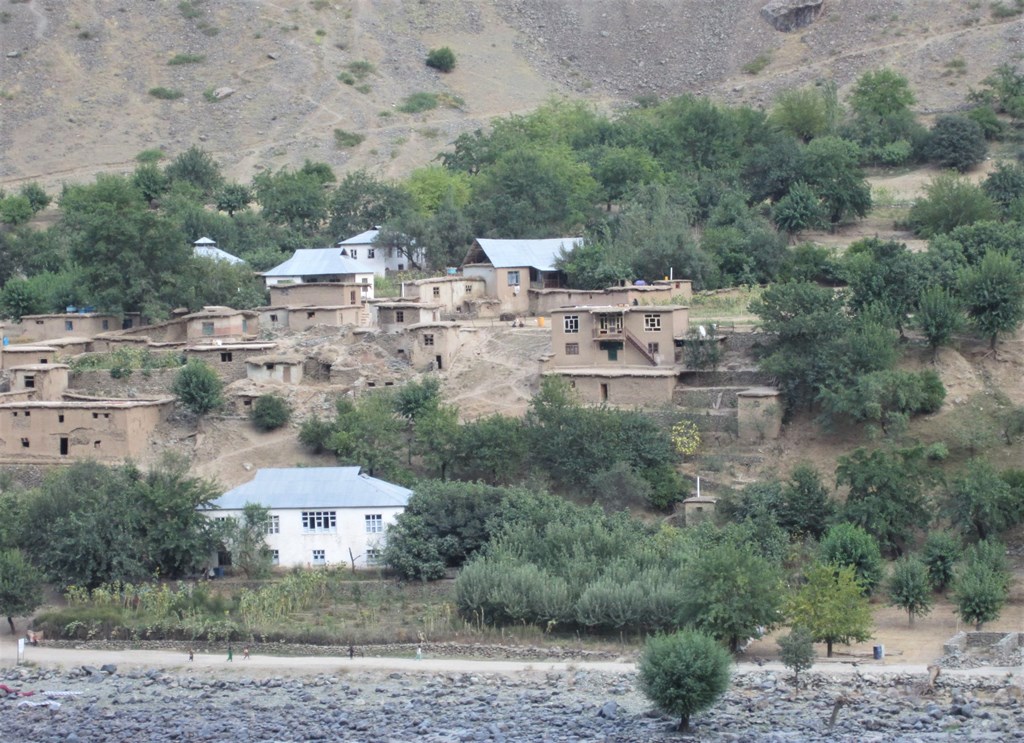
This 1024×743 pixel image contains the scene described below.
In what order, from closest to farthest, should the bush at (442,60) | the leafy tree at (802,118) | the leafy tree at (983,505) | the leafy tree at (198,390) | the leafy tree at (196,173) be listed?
the leafy tree at (983,505), the leafy tree at (198,390), the leafy tree at (802,118), the leafy tree at (196,173), the bush at (442,60)

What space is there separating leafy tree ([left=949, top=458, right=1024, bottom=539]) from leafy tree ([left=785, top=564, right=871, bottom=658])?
4.54 metres

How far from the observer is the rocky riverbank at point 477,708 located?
1080 inches

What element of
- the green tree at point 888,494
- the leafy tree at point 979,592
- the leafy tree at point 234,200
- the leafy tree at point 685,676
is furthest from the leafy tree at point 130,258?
the leafy tree at point 685,676

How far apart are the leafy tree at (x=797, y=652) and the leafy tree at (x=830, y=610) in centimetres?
76

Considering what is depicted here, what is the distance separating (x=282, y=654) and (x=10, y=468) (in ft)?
35.5

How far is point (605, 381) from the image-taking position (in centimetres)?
4091

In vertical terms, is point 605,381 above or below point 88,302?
below

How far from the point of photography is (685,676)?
27.3 meters

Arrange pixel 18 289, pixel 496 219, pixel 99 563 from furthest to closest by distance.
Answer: pixel 496 219
pixel 18 289
pixel 99 563

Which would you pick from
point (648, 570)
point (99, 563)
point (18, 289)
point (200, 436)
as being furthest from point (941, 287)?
point (18, 289)

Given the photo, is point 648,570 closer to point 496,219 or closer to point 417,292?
point 417,292

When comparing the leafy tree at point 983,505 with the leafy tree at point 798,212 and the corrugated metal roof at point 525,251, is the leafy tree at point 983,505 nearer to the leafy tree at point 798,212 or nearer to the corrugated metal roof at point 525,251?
the corrugated metal roof at point 525,251

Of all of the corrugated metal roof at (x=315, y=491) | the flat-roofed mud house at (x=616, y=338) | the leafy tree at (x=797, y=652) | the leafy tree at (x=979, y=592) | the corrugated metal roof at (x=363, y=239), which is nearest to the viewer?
the leafy tree at (x=797, y=652)

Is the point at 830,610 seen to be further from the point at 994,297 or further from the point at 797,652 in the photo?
the point at 994,297
